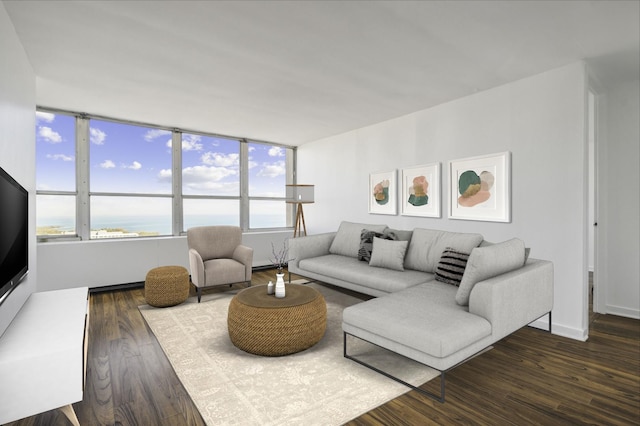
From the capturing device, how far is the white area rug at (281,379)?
1986 mm

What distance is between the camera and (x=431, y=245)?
376 cm

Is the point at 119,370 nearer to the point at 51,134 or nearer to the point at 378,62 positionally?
the point at 378,62

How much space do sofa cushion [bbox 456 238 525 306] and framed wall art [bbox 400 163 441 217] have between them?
1725mm

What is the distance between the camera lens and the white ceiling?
2.28 metres

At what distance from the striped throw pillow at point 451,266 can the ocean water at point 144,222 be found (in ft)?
14.1

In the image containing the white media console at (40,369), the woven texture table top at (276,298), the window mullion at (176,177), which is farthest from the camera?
the window mullion at (176,177)

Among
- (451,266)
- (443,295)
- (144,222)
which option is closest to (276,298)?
(443,295)

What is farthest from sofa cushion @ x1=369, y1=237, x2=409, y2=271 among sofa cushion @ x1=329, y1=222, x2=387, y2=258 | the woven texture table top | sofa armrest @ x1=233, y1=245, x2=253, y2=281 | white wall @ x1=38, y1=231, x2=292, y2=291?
white wall @ x1=38, y1=231, x2=292, y2=291

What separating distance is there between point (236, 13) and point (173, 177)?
13.2 feet

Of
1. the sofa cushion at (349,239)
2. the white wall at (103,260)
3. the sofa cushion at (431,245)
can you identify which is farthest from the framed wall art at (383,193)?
the white wall at (103,260)

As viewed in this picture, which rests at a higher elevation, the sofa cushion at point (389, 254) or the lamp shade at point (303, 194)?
the lamp shade at point (303, 194)

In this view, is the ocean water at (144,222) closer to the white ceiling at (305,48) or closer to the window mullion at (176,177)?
the window mullion at (176,177)

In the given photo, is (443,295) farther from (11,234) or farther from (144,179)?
(144,179)

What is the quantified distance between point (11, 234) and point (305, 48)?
2473 mm
